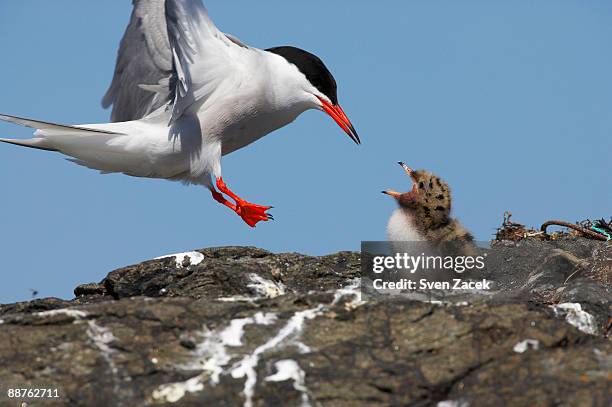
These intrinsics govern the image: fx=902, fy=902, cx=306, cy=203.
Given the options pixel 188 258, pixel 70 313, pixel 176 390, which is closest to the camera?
pixel 176 390

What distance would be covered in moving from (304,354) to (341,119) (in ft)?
15.5

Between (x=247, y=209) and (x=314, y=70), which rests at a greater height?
(x=314, y=70)

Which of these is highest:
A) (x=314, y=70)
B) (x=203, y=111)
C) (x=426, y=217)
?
(x=314, y=70)

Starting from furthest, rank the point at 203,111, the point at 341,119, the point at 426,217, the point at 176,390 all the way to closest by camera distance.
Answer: the point at 341,119 < the point at 203,111 < the point at 426,217 < the point at 176,390

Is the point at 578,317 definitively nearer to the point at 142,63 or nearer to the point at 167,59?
the point at 167,59

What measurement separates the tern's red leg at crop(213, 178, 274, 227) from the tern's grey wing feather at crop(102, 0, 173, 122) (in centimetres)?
132

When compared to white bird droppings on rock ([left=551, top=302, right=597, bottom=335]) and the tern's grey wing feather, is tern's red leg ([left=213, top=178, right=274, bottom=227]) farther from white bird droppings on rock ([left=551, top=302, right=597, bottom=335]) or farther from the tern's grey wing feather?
white bird droppings on rock ([left=551, top=302, right=597, bottom=335])

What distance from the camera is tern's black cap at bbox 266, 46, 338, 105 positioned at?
871 centimetres

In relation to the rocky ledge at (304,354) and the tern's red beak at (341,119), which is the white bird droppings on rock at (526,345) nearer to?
the rocky ledge at (304,354)

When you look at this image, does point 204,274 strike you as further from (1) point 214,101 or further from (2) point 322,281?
(1) point 214,101

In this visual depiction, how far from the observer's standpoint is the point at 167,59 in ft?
30.4

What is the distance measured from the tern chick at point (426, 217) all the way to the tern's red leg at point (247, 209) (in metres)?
1.54

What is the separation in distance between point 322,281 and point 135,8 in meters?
3.89

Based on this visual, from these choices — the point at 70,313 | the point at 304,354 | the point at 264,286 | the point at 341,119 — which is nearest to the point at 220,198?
the point at 341,119
